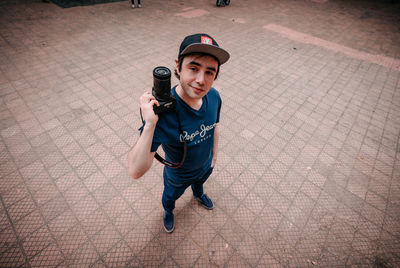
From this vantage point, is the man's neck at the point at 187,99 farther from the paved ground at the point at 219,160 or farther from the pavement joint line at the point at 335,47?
the pavement joint line at the point at 335,47

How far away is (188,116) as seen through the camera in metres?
1.52

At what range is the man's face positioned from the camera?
52.9 inches

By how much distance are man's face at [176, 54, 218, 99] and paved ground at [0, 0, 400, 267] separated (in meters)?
1.97

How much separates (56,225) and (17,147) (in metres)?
1.77

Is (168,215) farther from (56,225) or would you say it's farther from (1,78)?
(1,78)

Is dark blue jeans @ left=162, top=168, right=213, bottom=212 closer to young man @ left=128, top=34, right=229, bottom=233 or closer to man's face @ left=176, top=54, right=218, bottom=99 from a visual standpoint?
young man @ left=128, top=34, right=229, bottom=233

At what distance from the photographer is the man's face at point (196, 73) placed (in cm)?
A: 134

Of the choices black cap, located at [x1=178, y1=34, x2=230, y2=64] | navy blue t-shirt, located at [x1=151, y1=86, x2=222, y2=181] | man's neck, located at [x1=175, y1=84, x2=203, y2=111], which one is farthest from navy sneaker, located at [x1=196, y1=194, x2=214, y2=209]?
black cap, located at [x1=178, y1=34, x2=230, y2=64]

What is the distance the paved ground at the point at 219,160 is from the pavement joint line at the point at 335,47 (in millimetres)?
147

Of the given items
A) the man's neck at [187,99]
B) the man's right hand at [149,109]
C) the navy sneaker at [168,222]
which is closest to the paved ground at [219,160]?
the navy sneaker at [168,222]

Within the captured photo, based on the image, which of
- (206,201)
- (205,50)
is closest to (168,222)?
(206,201)

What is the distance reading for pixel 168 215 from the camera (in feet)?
8.07

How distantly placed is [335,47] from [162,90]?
8878mm

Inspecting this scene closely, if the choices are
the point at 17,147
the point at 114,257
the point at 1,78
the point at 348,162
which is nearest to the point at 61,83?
the point at 1,78
